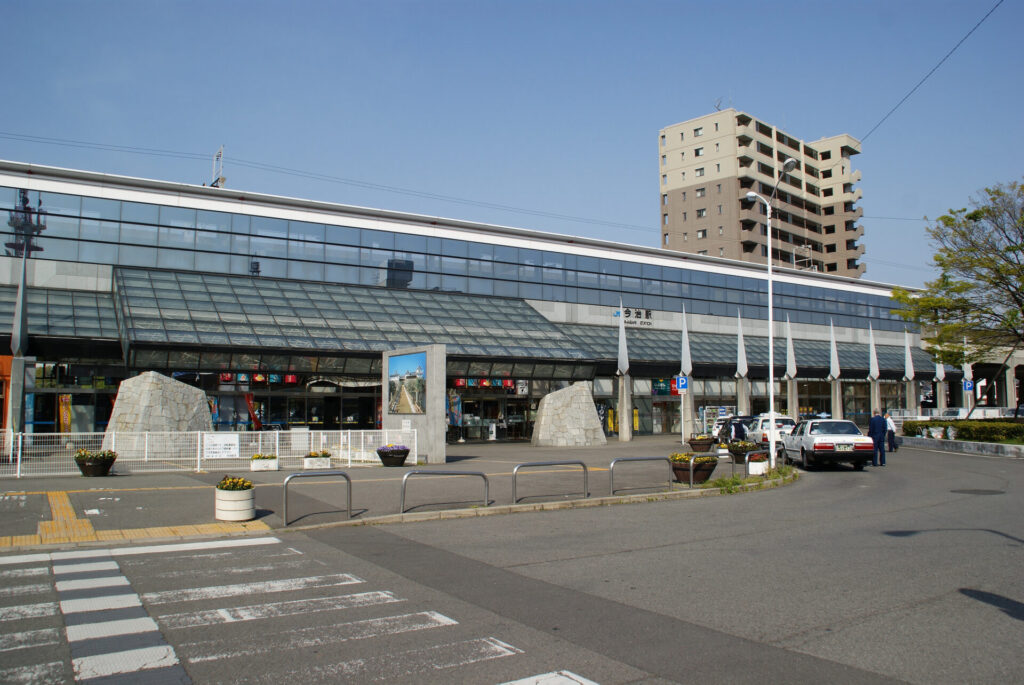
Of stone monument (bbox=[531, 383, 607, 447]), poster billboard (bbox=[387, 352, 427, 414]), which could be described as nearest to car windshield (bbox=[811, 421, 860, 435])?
stone monument (bbox=[531, 383, 607, 447])

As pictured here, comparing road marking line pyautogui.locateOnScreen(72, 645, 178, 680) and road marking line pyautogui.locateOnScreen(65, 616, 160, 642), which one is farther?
road marking line pyautogui.locateOnScreen(65, 616, 160, 642)

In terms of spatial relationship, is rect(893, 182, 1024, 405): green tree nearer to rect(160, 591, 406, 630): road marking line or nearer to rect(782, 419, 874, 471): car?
rect(782, 419, 874, 471): car

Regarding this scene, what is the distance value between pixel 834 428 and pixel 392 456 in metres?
14.6

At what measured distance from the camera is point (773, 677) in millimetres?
5328

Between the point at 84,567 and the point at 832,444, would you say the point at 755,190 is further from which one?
the point at 84,567

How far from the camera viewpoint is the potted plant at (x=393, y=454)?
24344 millimetres

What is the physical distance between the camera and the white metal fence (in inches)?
797

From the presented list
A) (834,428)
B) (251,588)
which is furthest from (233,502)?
(834,428)

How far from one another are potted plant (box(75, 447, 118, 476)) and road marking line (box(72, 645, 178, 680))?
16573mm

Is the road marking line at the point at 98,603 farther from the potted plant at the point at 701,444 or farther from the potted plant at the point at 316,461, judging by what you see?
the potted plant at the point at 701,444

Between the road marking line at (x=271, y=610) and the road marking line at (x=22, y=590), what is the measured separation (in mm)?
2176

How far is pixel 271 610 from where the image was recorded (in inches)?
285

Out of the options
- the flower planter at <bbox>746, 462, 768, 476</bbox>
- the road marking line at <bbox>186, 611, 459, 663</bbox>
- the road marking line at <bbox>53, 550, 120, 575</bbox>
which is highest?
the flower planter at <bbox>746, 462, 768, 476</bbox>

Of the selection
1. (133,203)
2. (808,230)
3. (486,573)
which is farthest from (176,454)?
(808,230)
